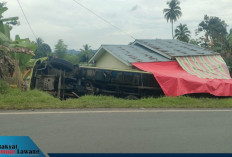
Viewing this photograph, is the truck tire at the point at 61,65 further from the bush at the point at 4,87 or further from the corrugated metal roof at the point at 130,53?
the corrugated metal roof at the point at 130,53

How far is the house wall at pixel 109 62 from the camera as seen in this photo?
15531 millimetres

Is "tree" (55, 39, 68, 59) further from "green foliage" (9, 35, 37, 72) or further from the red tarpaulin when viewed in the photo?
the red tarpaulin

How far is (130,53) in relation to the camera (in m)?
15.7

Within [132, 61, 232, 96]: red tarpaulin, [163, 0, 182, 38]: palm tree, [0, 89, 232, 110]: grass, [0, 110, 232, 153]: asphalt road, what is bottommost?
[0, 110, 232, 153]: asphalt road

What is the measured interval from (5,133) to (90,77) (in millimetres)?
7133

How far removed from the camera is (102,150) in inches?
171

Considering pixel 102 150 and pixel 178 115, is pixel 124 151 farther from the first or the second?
pixel 178 115

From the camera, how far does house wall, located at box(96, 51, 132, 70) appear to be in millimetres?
15531

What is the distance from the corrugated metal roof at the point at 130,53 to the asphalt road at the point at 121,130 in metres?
7.24

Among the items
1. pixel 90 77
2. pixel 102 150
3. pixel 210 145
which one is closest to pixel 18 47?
pixel 90 77

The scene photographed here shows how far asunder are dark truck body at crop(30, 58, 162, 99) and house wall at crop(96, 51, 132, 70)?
3.23 meters

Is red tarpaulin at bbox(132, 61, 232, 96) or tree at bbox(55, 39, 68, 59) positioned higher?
tree at bbox(55, 39, 68, 59)

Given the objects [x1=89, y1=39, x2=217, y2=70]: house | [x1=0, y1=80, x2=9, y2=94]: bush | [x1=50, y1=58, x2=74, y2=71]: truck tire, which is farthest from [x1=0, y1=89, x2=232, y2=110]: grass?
[x1=89, y1=39, x2=217, y2=70]: house

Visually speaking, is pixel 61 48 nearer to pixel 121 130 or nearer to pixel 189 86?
pixel 189 86
